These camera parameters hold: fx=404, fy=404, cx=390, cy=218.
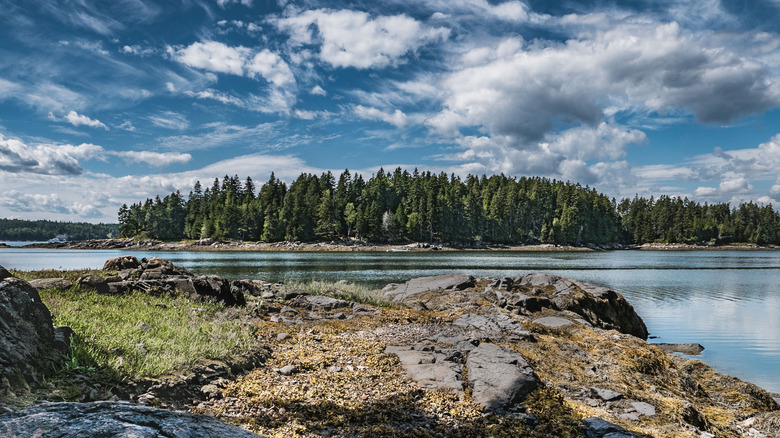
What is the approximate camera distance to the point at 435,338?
10.9 m

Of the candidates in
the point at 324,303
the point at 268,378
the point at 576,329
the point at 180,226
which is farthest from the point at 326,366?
the point at 180,226

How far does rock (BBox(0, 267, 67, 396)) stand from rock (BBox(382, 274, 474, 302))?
17.6 metres

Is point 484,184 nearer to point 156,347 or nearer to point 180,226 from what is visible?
point 180,226

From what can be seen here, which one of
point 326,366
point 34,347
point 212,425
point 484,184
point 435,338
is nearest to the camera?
point 212,425

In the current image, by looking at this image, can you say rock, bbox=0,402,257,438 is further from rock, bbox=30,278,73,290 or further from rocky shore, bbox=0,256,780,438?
rock, bbox=30,278,73,290

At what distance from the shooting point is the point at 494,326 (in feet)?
41.8

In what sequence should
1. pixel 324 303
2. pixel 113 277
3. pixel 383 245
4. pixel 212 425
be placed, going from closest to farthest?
pixel 212 425 < pixel 113 277 < pixel 324 303 < pixel 383 245

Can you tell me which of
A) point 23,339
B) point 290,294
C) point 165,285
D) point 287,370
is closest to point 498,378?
point 287,370

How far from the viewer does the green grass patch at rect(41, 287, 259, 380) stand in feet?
20.7

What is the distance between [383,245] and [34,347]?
11593cm

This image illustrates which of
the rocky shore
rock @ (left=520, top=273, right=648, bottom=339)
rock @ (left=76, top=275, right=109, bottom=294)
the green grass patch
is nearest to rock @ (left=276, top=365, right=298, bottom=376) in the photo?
the rocky shore

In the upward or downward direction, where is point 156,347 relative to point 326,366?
upward

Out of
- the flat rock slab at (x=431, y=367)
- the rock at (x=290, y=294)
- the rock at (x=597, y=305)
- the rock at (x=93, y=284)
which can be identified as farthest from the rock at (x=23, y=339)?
the rock at (x=597, y=305)

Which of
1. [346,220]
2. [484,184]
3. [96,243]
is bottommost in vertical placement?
[96,243]
